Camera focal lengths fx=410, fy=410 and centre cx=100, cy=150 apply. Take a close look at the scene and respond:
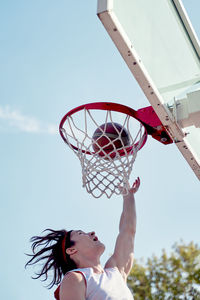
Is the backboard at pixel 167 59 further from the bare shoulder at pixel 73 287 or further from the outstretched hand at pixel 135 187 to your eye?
the bare shoulder at pixel 73 287

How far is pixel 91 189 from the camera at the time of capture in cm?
345

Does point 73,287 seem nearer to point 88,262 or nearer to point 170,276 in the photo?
point 88,262

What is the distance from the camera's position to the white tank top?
8.30 ft

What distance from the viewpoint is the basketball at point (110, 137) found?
3436 mm

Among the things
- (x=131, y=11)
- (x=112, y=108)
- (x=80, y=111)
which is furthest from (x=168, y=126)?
(x=131, y=11)

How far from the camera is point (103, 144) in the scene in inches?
136

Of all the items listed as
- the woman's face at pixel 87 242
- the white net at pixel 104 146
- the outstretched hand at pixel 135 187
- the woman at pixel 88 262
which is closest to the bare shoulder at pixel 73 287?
the woman at pixel 88 262

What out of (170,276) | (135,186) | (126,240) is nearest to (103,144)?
(135,186)

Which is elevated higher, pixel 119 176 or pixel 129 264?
pixel 119 176

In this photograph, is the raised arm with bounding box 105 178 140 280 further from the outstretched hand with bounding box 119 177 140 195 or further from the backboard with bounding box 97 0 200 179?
the backboard with bounding box 97 0 200 179

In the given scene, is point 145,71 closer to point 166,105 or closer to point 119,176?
point 166,105

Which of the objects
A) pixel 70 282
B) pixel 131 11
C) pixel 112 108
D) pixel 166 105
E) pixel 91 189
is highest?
pixel 131 11

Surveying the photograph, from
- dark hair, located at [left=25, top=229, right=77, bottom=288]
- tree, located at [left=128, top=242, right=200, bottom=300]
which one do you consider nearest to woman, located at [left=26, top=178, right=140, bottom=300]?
dark hair, located at [left=25, top=229, right=77, bottom=288]

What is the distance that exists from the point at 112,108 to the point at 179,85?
563mm
